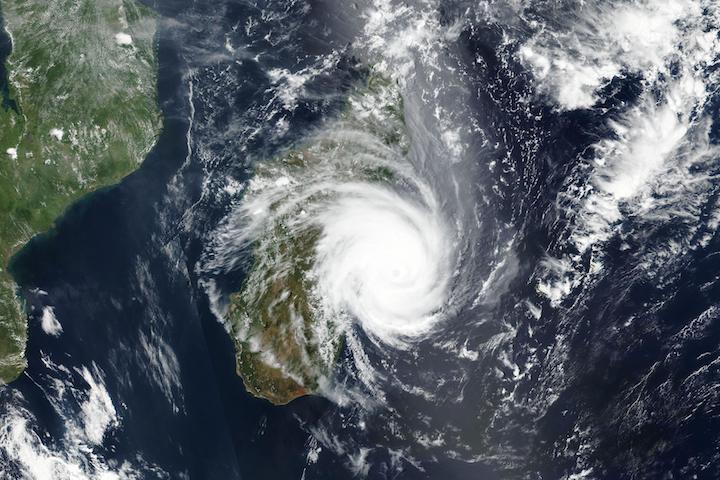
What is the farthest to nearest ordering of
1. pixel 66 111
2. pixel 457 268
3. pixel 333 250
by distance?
pixel 66 111 < pixel 333 250 < pixel 457 268

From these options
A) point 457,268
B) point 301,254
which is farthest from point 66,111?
point 457,268

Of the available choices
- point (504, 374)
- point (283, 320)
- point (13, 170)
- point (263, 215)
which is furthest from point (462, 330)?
point (13, 170)

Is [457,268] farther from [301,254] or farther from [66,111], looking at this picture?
[66,111]

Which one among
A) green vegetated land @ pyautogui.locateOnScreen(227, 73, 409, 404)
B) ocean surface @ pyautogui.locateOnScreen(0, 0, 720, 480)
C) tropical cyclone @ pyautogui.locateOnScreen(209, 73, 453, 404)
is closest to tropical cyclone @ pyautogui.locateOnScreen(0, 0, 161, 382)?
ocean surface @ pyautogui.locateOnScreen(0, 0, 720, 480)

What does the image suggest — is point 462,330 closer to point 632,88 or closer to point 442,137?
point 442,137

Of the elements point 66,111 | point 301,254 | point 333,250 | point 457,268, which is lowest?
point 301,254

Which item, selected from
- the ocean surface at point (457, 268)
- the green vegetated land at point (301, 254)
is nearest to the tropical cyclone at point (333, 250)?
the green vegetated land at point (301, 254)

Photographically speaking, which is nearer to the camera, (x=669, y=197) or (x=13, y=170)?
(x=669, y=197)
